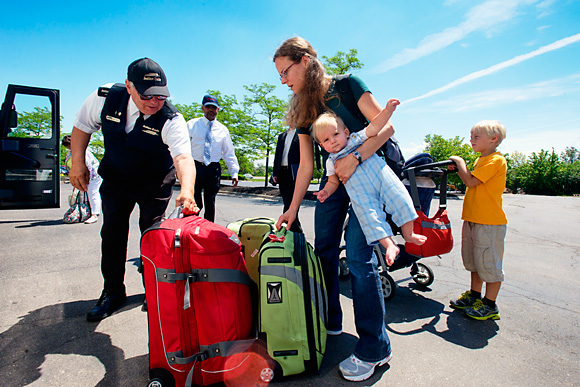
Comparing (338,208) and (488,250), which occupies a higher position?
(338,208)

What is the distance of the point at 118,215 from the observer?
266 centimetres

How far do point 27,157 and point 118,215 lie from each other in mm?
2937

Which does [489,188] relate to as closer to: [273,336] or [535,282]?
[535,282]

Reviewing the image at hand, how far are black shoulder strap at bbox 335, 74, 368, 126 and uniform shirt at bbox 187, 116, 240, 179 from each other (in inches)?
125

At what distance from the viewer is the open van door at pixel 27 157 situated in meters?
4.28

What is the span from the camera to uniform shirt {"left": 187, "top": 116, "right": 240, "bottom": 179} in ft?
15.6

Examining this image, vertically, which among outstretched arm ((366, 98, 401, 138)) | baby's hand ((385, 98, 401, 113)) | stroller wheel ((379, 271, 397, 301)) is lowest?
stroller wheel ((379, 271, 397, 301))

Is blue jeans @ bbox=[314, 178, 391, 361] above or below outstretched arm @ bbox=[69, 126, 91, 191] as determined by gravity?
below

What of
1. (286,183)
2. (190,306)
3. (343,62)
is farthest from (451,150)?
(190,306)

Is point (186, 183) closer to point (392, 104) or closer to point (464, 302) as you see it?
point (392, 104)

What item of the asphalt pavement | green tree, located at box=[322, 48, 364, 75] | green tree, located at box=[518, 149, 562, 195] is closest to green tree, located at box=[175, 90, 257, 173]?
green tree, located at box=[322, 48, 364, 75]

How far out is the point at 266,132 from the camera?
59.1 ft

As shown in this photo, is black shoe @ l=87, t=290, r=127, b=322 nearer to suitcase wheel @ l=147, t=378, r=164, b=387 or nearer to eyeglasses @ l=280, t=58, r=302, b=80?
suitcase wheel @ l=147, t=378, r=164, b=387

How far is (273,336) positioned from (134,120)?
196 centimetres
